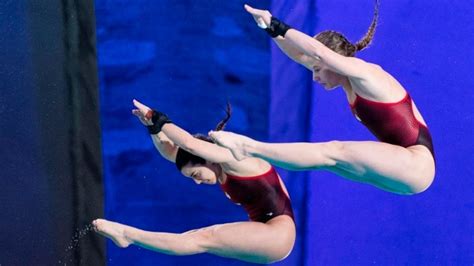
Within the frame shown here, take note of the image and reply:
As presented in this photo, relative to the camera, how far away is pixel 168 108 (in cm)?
378

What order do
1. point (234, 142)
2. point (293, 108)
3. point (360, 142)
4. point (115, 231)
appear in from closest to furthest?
point (234, 142) → point (360, 142) → point (115, 231) → point (293, 108)

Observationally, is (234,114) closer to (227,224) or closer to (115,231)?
(227,224)

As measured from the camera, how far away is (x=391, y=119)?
2.68 m

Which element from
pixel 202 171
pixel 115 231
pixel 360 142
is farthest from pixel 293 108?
pixel 115 231

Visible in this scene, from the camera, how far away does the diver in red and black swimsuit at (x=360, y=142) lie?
2.46 metres

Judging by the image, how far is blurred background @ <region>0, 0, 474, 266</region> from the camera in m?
3.62

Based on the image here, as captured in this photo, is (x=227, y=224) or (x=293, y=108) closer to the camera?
(x=227, y=224)

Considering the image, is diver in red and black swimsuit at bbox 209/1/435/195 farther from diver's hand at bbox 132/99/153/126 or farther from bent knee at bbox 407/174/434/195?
diver's hand at bbox 132/99/153/126

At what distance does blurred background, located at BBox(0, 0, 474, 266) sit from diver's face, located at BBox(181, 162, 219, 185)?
2.24 ft

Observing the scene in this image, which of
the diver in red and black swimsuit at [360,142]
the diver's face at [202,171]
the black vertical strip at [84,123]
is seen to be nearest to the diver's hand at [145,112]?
the diver's face at [202,171]

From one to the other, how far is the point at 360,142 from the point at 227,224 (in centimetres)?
72

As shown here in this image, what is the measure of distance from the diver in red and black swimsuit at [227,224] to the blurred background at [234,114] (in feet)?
1.88

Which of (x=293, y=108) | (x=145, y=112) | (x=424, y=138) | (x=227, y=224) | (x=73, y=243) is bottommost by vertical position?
(x=73, y=243)

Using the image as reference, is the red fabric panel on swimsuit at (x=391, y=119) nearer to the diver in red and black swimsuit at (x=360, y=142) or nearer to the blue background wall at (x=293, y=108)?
the diver in red and black swimsuit at (x=360, y=142)
